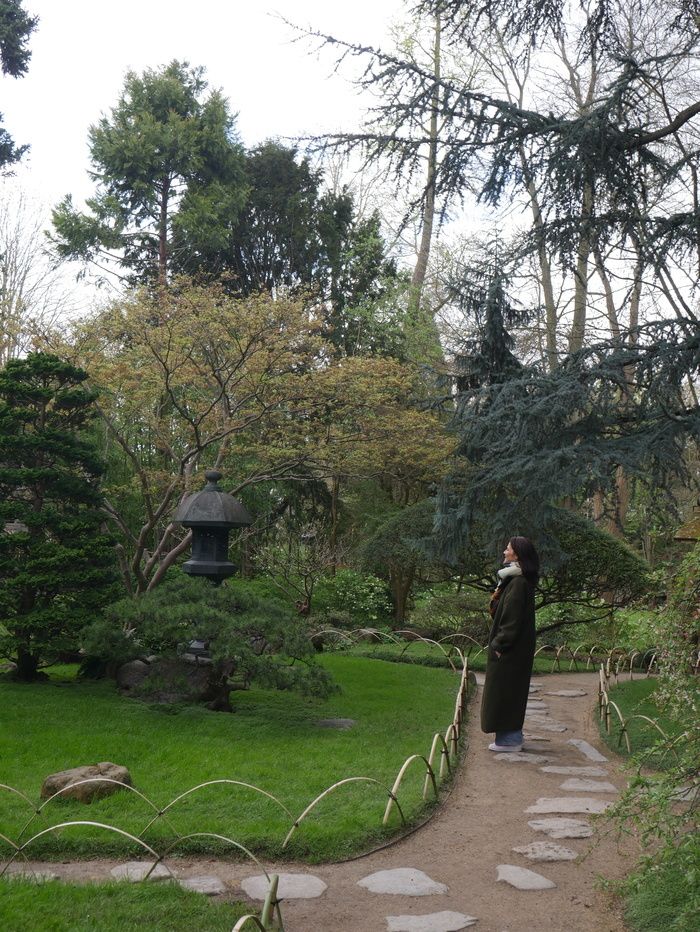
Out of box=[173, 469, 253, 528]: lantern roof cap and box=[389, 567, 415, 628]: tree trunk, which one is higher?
box=[173, 469, 253, 528]: lantern roof cap

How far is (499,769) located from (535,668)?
6.56 metres

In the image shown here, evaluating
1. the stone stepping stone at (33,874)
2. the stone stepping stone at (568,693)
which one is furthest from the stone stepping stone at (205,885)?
the stone stepping stone at (568,693)

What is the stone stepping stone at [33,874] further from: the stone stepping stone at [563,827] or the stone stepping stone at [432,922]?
the stone stepping stone at [563,827]

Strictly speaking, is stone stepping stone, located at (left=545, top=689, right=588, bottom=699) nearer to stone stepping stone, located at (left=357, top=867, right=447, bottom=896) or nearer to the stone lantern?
the stone lantern

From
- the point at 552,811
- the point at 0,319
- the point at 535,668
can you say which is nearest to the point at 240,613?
the point at 552,811

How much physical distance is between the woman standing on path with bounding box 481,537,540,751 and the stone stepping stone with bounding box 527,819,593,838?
1793mm

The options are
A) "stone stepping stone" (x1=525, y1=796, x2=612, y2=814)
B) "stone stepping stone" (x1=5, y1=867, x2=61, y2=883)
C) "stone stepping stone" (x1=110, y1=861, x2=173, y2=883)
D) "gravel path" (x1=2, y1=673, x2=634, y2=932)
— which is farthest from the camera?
"stone stepping stone" (x1=525, y1=796, x2=612, y2=814)

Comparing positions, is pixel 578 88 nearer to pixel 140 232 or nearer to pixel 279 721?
pixel 140 232

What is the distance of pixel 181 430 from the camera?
42.2 ft

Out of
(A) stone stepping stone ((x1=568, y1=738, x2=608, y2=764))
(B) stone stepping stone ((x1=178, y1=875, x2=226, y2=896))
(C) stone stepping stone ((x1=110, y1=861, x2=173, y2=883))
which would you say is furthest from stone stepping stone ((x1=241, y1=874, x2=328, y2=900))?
(A) stone stepping stone ((x1=568, y1=738, x2=608, y2=764))

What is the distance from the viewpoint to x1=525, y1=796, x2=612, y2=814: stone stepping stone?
213 inches

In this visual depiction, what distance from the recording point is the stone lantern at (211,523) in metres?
8.82

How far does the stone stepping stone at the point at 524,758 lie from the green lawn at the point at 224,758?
2.26 feet

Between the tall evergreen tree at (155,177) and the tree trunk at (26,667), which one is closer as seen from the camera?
the tree trunk at (26,667)
